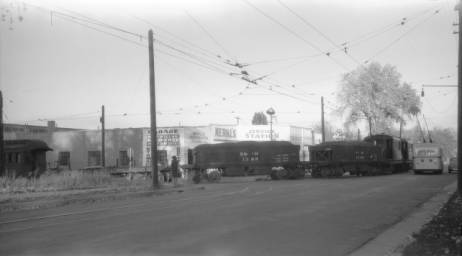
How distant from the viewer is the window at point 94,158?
186ft

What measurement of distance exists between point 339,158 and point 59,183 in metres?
21.4

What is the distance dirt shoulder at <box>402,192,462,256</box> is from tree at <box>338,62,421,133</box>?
5613cm

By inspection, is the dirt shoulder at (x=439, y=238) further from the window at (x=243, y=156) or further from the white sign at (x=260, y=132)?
the white sign at (x=260, y=132)

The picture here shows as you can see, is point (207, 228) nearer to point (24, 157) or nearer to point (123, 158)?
point (24, 157)

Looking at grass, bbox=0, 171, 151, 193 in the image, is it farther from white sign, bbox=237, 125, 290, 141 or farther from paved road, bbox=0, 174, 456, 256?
white sign, bbox=237, 125, 290, 141

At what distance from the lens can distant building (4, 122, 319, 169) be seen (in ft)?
176

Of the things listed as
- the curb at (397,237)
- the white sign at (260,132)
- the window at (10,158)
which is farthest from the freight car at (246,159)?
the curb at (397,237)

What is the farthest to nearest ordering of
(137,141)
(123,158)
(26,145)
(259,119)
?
(259,119)
(123,158)
(137,141)
(26,145)

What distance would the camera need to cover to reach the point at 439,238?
8453 mm

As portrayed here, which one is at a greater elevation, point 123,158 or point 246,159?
point 246,159

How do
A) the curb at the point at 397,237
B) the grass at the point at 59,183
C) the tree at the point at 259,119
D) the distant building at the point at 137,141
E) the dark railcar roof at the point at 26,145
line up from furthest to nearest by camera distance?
the tree at the point at 259,119, the distant building at the point at 137,141, the dark railcar roof at the point at 26,145, the grass at the point at 59,183, the curb at the point at 397,237

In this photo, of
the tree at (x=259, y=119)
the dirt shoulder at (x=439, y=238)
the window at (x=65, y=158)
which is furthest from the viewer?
the tree at (x=259, y=119)

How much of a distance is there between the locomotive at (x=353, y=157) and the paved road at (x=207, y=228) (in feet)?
72.1

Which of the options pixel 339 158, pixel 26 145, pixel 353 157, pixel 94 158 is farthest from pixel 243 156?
pixel 94 158
